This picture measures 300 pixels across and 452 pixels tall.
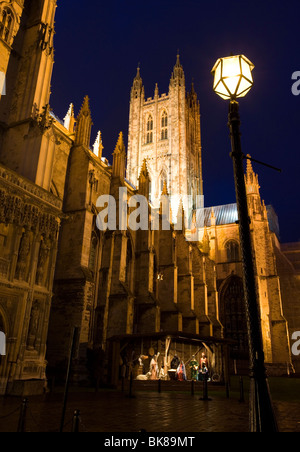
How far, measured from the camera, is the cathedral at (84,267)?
498 inches

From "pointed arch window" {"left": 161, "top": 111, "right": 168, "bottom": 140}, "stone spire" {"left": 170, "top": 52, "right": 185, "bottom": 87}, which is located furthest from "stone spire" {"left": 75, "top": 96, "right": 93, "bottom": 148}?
"stone spire" {"left": 170, "top": 52, "right": 185, "bottom": 87}

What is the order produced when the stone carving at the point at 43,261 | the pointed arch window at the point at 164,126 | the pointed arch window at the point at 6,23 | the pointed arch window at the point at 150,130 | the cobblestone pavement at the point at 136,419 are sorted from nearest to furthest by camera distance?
1. the cobblestone pavement at the point at 136,419
2. the stone carving at the point at 43,261
3. the pointed arch window at the point at 6,23
4. the pointed arch window at the point at 164,126
5. the pointed arch window at the point at 150,130

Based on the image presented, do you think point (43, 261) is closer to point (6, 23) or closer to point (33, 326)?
point (33, 326)

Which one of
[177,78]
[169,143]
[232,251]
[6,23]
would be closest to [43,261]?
[6,23]

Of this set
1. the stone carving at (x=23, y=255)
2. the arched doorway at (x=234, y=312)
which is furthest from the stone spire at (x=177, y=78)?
the stone carving at (x=23, y=255)

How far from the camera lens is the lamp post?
11.9 ft

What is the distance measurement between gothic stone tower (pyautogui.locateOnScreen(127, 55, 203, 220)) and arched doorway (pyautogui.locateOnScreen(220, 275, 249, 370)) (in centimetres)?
1634

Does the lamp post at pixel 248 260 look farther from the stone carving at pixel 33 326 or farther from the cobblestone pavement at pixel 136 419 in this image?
the stone carving at pixel 33 326

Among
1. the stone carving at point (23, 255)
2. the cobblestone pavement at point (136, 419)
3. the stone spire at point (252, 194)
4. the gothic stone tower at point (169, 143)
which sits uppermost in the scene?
the gothic stone tower at point (169, 143)

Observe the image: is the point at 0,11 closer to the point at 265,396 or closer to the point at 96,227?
the point at 96,227

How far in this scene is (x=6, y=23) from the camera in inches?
635

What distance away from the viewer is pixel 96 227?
2264cm

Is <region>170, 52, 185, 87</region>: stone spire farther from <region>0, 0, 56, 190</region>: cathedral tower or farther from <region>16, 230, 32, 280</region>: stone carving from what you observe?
<region>16, 230, 32, 280</region>: stone carving

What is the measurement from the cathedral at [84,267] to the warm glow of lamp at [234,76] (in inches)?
261
